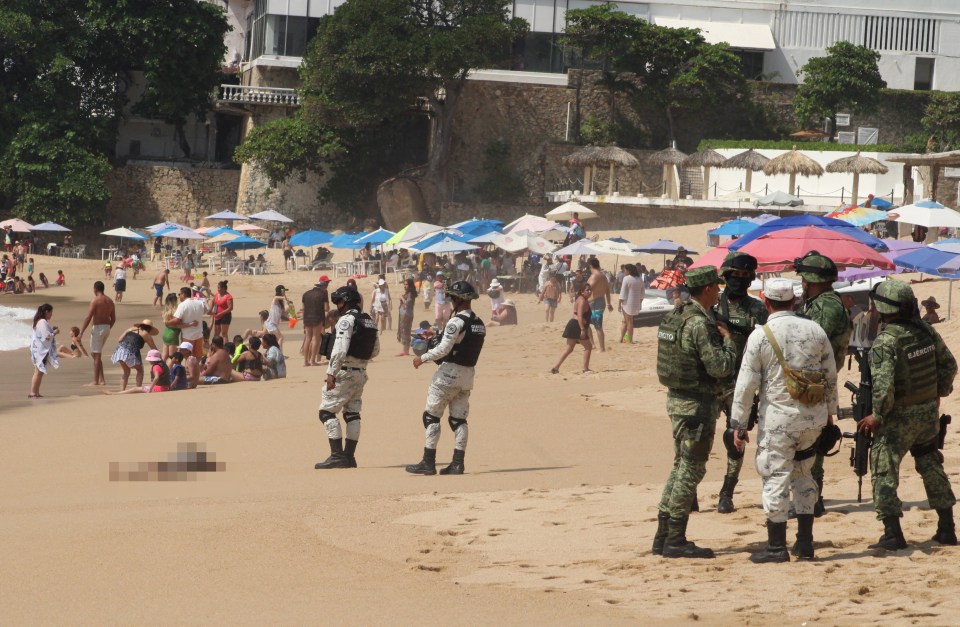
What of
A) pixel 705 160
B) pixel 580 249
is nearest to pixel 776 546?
pixel 580 249

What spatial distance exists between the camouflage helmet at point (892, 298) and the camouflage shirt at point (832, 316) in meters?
0.58

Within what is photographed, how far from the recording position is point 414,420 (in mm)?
11789

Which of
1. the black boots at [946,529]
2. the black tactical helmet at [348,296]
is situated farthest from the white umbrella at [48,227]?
the black boots at [946,529]

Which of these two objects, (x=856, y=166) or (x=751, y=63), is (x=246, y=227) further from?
(x=751, y=63)

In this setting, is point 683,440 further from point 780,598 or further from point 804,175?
point 804,175

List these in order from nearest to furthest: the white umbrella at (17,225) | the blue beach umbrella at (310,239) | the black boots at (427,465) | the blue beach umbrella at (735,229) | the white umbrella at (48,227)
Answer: the black boots at (427,465) < the blue beach umbrella at (735,229) < the blue beach umbrella at (310,239) < the white umbrella at (17,225) < the white umbrella at (48,227)

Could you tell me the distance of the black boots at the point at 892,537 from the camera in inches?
235

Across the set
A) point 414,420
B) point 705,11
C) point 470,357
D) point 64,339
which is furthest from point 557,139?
point 470,357

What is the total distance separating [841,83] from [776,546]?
1556 inches

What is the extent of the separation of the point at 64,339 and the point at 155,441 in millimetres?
13992

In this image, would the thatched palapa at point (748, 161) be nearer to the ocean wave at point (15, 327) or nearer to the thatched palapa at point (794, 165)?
the thatched palapa at point (794, 165)

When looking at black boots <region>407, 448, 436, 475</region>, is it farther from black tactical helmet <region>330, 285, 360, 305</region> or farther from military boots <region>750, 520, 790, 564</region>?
military boots <region>750, 520, 790, 564</region>

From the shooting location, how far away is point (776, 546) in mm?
5773

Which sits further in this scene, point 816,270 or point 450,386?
point 450,386
